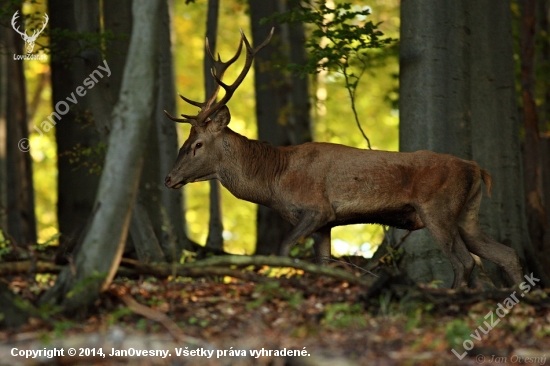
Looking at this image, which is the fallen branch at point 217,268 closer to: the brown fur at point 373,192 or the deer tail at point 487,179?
the brown fur at point 373,192

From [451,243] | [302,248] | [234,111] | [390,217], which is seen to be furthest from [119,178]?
[234,111]

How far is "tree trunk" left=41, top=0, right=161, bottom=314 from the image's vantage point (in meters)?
7.38

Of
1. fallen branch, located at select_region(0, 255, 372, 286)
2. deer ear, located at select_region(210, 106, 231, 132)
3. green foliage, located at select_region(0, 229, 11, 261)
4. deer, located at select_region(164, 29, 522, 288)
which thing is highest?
deer ear, located at select_region(210, 106, 231, 132)

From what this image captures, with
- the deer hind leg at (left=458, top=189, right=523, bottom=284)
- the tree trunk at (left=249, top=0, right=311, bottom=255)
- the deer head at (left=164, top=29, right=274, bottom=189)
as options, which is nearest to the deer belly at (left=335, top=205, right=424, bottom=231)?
the deer hind leg at (left=458, top=189, right=523, bottom=284)

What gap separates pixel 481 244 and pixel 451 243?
762 mm

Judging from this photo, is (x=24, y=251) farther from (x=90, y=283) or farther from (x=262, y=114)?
(x=262, y=114)

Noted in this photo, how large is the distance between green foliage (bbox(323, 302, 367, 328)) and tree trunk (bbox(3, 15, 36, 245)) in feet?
38.9

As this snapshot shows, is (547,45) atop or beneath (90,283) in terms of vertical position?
atop

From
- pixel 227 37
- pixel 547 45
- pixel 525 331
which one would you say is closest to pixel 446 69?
pixel 525 331

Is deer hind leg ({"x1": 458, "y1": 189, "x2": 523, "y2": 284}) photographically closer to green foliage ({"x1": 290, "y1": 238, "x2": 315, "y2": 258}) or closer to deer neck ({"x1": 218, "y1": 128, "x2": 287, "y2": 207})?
green foliage ({"x1": 290, "y1": 238, "x2": 315, "y2": 258})

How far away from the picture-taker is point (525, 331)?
A: 7688 millimetres

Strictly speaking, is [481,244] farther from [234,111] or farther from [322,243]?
[234,111]

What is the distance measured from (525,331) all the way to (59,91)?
33.7 feet

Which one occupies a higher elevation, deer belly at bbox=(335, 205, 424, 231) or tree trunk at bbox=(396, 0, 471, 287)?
tree trunk at bbox=(396, 0, 471, 287)
